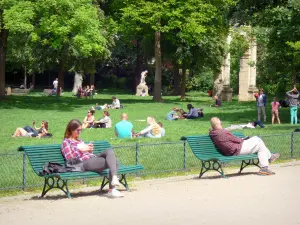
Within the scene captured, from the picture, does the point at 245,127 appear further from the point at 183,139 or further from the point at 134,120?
the point at 183,139

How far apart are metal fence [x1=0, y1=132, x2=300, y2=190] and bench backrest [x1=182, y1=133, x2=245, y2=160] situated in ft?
2.21

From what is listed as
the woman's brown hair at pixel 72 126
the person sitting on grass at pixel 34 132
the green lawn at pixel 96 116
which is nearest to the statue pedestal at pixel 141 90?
the green lawn at pixel 96 116

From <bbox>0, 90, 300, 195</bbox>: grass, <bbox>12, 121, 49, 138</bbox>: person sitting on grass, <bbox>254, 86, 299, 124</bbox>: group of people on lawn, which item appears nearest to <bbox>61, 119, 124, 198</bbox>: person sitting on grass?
<bbox>0, 90, 300, 195</bbox>: grass

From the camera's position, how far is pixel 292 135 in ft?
59.4

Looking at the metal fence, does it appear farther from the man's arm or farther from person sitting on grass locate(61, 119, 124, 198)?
the man's arm

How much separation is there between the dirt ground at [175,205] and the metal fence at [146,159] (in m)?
0.77

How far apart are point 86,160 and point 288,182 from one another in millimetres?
4103

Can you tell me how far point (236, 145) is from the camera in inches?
587

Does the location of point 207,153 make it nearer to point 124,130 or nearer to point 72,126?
point 72,126

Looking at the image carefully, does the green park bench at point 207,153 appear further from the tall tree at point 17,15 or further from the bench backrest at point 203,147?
the tall tree at point 17,15

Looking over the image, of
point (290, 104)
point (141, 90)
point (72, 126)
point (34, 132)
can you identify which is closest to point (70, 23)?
point (290, 104)

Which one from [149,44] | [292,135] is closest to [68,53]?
[149,44]

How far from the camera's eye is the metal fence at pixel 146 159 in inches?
515

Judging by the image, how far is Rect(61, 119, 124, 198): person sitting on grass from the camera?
1212cm
